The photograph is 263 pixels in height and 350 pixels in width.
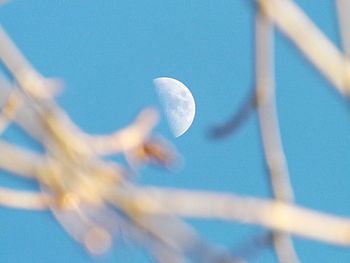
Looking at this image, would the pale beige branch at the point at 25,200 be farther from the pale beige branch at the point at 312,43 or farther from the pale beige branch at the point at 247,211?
the pale beige branch at the point at 312,43

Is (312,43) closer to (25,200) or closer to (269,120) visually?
(269,120)

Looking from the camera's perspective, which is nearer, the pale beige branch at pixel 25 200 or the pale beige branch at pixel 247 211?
the pale beige branch at pixel 247 211

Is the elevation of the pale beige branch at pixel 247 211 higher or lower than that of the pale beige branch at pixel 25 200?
lower

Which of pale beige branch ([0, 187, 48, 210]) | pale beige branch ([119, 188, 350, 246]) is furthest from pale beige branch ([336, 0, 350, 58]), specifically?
pale beige branch ([0, 187, 48, 210])

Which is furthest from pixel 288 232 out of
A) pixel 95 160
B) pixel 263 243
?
pixel 95 160

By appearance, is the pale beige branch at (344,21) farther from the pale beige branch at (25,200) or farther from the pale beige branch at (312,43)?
the pale beige branch at (25,200)

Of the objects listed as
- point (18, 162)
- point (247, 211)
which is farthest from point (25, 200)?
point (247, 211)

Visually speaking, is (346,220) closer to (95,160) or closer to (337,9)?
(337,9)

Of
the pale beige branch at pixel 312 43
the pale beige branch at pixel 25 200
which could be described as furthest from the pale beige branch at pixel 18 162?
the pale beige branch at pixel 312 43

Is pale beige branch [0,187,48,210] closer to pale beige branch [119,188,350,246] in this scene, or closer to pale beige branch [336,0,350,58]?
pale beige branch [119,188,350,246]

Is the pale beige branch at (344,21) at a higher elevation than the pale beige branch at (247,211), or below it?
higher

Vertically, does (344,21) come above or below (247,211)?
above
